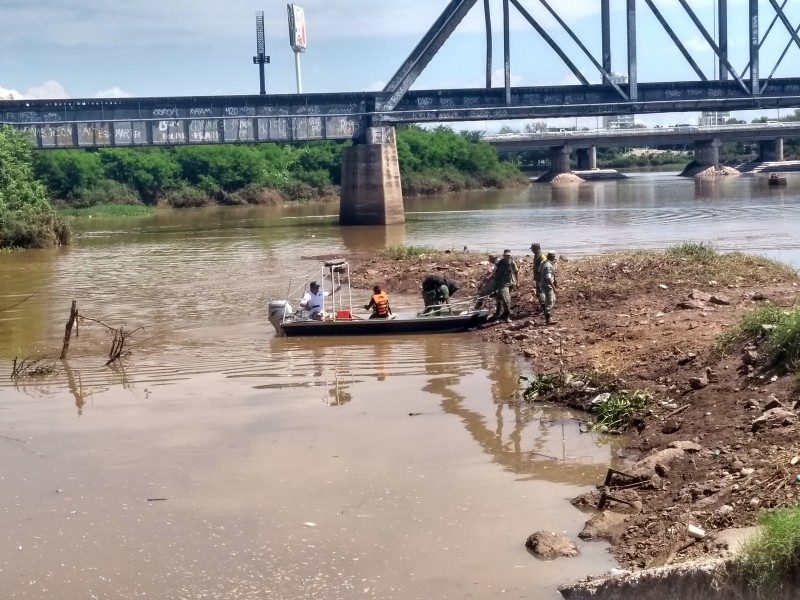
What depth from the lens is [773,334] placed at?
11.7 metres

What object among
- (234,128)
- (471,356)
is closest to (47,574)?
(471,356)

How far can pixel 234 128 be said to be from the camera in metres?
62.8

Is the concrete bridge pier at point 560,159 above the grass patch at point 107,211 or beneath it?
above

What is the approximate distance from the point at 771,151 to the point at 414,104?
7056cm

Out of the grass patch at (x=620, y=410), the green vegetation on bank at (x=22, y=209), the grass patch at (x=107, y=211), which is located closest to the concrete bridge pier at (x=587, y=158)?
the grass patch at (x=107, y=211)

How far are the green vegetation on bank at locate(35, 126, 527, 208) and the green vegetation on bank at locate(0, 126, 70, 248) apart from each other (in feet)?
108

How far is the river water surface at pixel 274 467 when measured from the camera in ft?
28.8

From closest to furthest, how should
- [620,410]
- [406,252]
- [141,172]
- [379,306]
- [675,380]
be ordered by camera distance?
[620,410]
[675,380]
[379,306]
[406,252]
[141,172]

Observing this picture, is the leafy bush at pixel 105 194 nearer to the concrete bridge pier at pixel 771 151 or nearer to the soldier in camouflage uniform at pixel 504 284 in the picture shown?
the soldier in camouflage uniform at pixel 504 284

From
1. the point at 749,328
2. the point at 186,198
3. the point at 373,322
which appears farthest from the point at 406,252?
the point at 186,198

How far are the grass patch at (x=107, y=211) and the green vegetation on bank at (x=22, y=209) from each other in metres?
23.6

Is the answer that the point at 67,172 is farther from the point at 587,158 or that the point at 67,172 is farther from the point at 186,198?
the point at 587,158

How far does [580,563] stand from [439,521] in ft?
5.12

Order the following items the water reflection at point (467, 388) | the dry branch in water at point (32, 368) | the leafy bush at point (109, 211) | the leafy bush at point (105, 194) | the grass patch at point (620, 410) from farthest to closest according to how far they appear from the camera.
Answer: the leafy bush at point (105, 194) → the leafy bush at point (109, 211) → the dry branch in water at point (32, 368) → the grass patch at point (620, 410) → the water reflection at point (467, 388)
